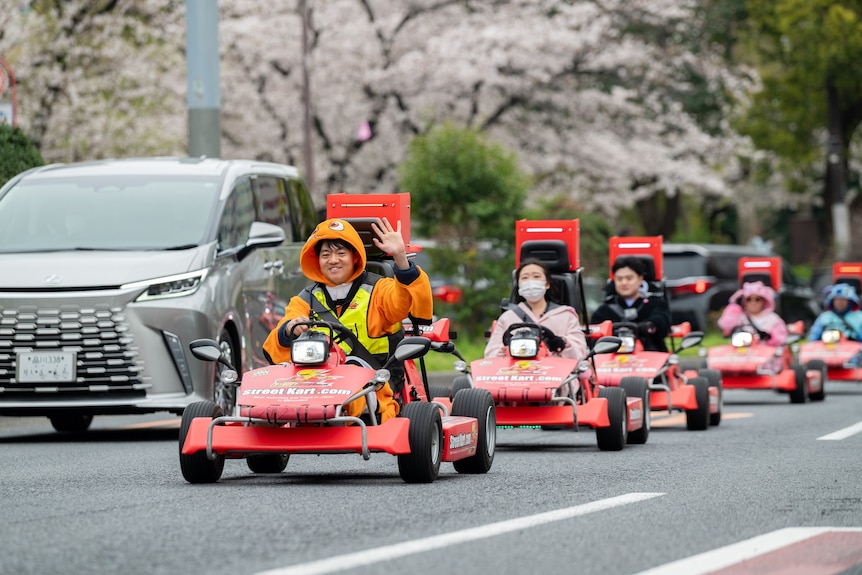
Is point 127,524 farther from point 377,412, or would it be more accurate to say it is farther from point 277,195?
point 277,195

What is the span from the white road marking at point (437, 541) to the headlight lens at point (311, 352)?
1730 millimetres

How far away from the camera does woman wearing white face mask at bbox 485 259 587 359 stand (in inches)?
523

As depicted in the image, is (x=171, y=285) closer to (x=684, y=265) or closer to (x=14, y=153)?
(x=14, y=153)

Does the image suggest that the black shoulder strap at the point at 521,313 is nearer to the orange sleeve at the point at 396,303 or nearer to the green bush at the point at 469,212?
the orange sleeve at the point at 396,303

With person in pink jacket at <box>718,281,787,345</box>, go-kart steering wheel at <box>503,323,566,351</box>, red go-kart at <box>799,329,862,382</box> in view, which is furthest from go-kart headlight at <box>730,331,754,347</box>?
go-kart steering wheel at <box>503,323,566,351</box>

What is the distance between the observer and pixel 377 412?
960 centimetres

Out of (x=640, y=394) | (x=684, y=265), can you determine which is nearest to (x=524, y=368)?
(x=640, y=394)

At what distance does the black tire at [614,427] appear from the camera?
40.8 ft

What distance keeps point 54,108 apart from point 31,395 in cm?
1803

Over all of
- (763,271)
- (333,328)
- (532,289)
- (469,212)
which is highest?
(469,212)

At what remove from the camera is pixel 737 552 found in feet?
22.1

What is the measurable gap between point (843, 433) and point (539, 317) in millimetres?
2731

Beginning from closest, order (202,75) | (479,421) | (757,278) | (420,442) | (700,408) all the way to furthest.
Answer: (420,442)
(479,421)
(700,408)
(202,75)
(757,278)

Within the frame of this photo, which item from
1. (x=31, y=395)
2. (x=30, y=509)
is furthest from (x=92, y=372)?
(x=30, y=509)
